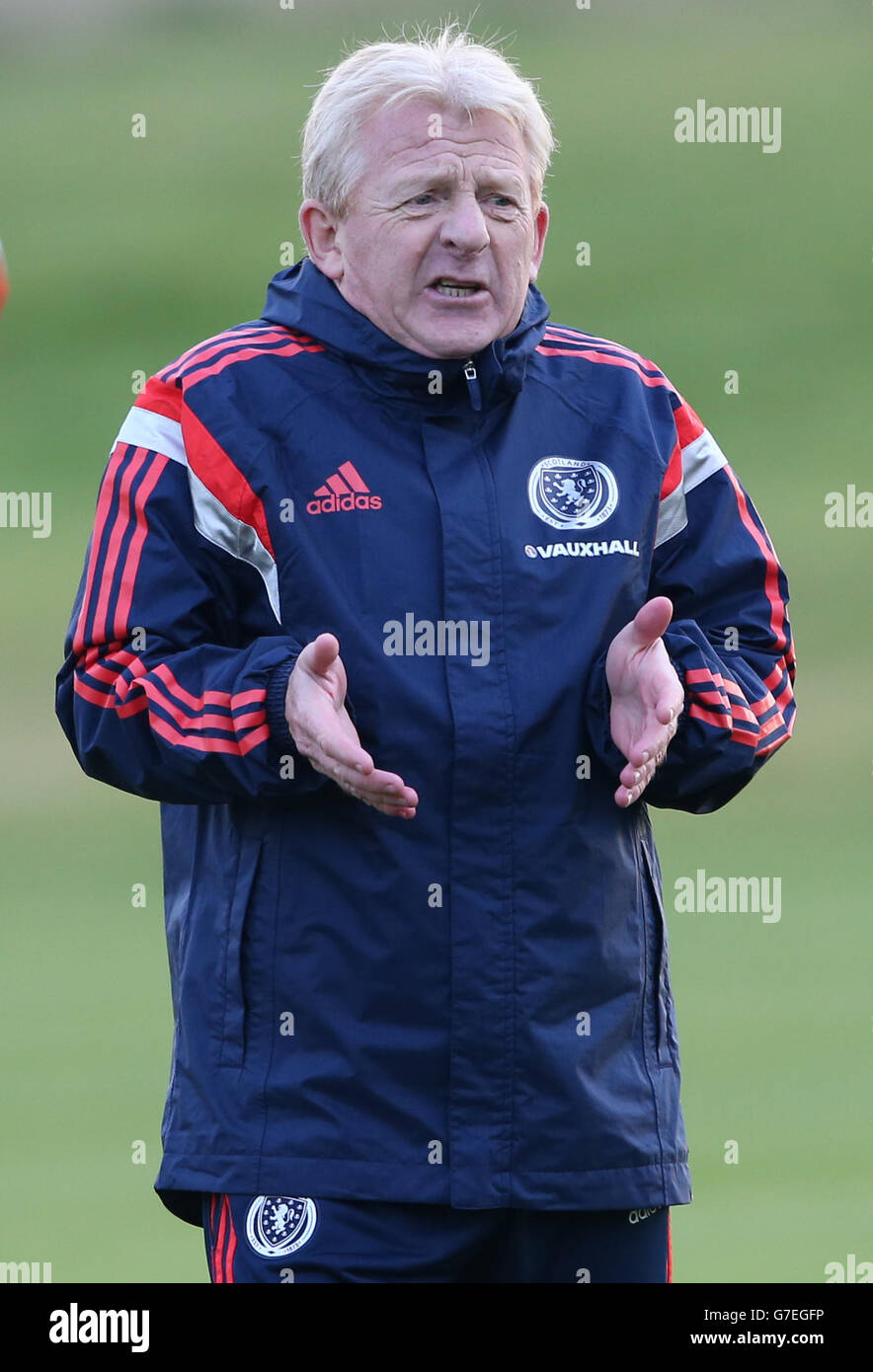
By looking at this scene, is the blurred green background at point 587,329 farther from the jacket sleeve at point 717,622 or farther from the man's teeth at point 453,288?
the man's teeth at point 453,288

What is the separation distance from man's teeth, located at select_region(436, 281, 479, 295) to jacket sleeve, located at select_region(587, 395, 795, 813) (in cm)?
30

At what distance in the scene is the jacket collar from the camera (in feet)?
7.93

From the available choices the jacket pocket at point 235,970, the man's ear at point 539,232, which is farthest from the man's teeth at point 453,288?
the jacket pocket at point 235,970

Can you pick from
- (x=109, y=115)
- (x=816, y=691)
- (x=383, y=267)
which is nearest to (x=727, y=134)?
(x=109, y=115)

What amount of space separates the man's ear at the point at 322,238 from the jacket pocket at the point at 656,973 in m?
0.74

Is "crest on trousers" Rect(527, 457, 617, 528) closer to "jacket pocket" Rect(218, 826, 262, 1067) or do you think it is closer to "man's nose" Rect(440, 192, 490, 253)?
"man's nose" Rect(440, 192, 490, 253)

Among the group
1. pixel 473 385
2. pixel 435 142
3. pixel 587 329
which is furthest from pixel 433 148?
pixel 587 329

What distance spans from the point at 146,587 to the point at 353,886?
39 cm

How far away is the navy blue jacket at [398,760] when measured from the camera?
2.31 m

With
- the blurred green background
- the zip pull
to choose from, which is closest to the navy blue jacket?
the zip pull

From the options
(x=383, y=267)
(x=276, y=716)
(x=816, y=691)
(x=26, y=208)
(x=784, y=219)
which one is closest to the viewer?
(x=276, y=716)

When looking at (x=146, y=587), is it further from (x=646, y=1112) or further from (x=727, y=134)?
(x=727, y=134)

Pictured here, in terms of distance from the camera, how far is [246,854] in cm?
236

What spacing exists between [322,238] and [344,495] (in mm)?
337
